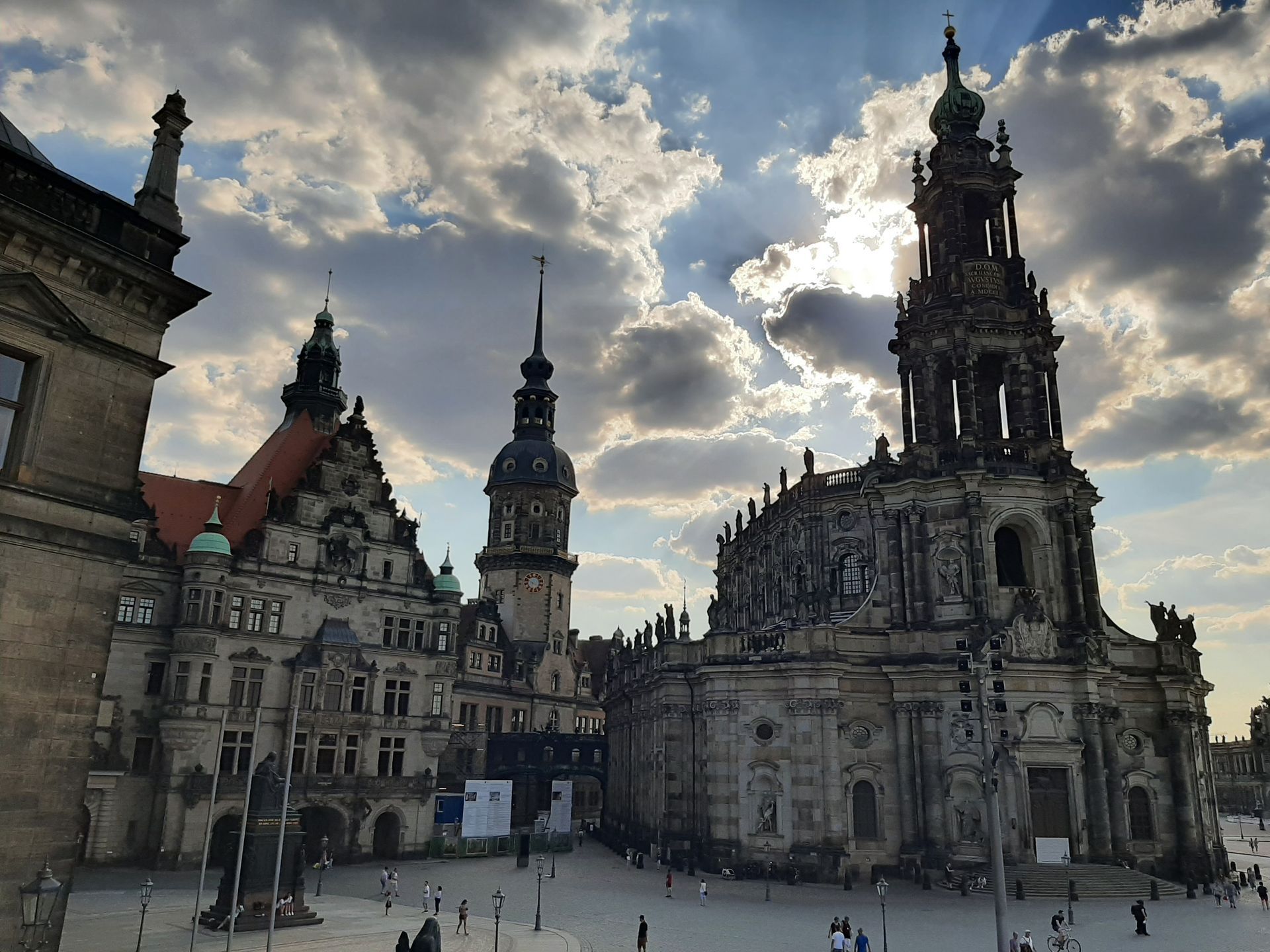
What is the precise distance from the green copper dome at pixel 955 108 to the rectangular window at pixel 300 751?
53.3m

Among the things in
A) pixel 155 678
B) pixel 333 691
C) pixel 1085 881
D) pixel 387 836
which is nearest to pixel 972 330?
pixel 1085 881

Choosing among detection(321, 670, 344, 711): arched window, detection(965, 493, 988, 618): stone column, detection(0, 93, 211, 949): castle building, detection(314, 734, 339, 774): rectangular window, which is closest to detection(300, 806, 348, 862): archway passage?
detection(314, 734, 339, 774): rectangular window

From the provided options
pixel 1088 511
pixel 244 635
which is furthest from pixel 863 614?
pixel 244 635

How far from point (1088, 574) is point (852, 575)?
13.7 metres

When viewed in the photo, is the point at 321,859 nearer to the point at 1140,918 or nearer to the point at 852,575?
the point at 852,575

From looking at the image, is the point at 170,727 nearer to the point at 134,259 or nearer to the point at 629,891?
the point at 629,891

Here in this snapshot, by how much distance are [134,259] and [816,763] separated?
1537 inches

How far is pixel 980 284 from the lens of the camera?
180 ft

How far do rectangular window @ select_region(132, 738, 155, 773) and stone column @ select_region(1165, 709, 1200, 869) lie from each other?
53.4m

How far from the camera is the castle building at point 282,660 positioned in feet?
154

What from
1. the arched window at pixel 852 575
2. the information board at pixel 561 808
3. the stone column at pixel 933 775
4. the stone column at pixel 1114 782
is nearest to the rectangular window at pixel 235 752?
the information board at pixel 561 808

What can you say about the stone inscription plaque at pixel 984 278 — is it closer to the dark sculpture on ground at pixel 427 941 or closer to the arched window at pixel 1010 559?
the arched window at pixel 1010 559

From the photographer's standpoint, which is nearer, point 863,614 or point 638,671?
point 863,614

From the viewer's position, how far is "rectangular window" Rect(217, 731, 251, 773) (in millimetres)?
49344
